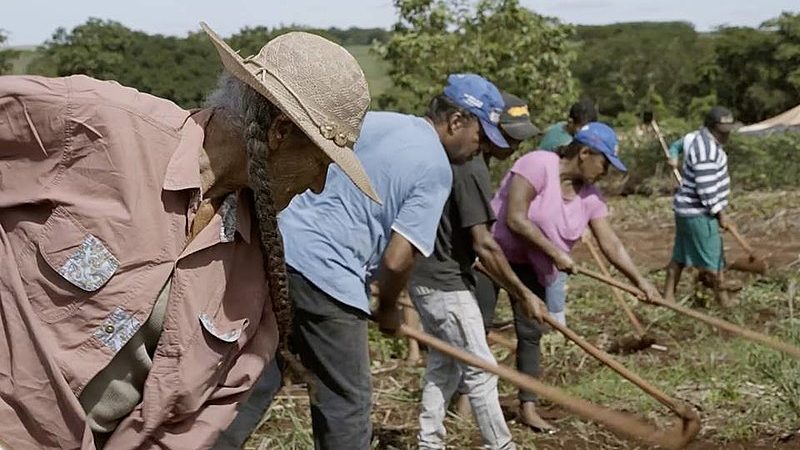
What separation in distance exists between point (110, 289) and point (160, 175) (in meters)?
0.23

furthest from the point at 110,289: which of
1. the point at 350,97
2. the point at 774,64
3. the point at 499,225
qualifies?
the point at 774,64

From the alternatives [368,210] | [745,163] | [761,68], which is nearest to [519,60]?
[745,163]

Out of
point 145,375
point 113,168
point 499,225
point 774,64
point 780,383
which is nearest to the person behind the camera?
point 113,168

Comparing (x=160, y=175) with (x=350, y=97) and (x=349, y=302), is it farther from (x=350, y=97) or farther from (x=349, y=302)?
(x=349, y=302)

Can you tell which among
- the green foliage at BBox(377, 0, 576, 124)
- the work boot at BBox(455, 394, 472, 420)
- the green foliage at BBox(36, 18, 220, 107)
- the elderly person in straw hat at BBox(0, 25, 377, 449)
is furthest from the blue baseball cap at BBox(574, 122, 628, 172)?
the green foliage at BBox(36, 18, 220, 107)

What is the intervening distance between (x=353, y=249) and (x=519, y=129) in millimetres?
1598

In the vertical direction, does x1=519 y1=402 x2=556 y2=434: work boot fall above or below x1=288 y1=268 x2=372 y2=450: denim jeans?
below

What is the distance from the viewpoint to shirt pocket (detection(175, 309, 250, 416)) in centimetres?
225

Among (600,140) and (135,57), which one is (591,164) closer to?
(600,140)

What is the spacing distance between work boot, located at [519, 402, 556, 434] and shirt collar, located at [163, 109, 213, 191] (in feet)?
12.5

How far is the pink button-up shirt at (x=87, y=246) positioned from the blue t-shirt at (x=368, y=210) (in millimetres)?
1493

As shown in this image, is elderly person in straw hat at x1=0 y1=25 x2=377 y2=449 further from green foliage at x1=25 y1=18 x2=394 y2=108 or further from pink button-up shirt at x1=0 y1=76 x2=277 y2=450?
green foliage at x1=25 y1=18 x2=394 y2=108

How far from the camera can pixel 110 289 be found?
2.13 metres

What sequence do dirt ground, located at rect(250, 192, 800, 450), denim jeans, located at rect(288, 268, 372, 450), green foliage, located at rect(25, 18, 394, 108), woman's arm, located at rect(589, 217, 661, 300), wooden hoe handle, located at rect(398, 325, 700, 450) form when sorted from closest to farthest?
wooden hoe handle, located at rect(398, 325, 700, 450) < denim jeans, located at rect(288, 268, 372, 450) < dirt ground, located at rect(250, 192, 800, 450) < woman's arm, located at rect(589, 217, 661, 300) < green foliage, located at rect(25, 18, 394, 108)
